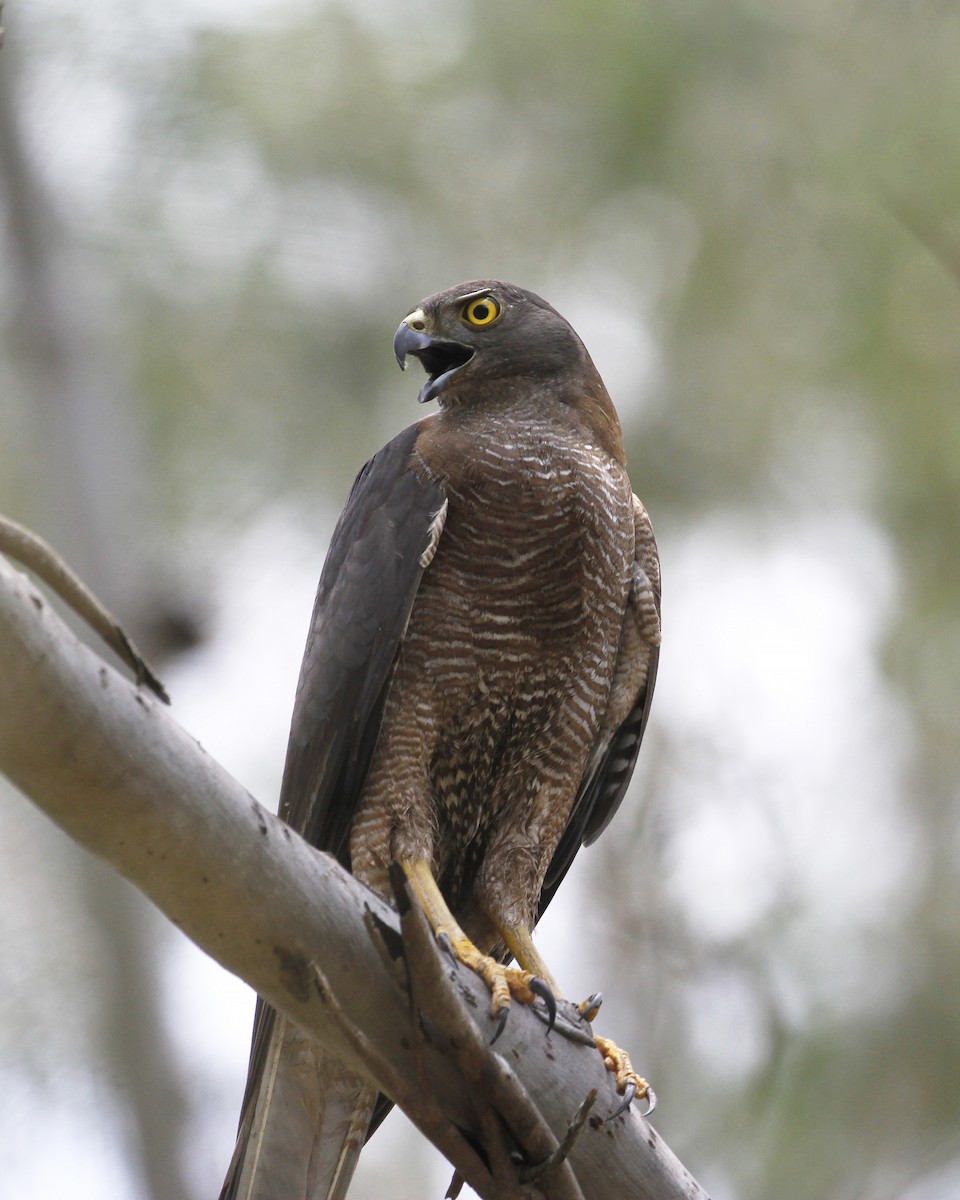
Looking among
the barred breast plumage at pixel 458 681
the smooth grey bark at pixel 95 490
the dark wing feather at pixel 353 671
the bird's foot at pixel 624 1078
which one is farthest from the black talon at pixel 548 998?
the smooth grey bark at pixel 95 490

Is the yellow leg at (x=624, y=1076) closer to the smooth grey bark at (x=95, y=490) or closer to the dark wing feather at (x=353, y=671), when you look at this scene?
the dark wing feather at (x=353, y=671)

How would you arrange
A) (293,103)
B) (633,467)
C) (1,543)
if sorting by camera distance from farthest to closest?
1. (633,467)
2. (293,103)
3. (1,543)

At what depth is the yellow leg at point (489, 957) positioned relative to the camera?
10.5 ft

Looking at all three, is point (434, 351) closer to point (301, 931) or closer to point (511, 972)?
point (511, 972)

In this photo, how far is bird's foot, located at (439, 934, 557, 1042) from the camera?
3109 mm

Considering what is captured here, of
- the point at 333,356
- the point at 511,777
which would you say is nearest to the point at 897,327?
the point at 333,356

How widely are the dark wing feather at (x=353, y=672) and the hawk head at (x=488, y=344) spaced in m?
0.59

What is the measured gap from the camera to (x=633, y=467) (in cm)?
667

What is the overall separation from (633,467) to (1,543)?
4.97 m

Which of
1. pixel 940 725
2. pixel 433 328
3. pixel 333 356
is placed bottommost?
pixel 433 328

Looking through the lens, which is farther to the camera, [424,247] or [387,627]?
[424,247]

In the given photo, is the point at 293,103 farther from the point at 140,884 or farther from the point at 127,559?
the point at 140,884

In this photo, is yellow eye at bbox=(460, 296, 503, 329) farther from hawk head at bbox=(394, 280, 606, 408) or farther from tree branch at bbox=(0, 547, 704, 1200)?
tree branch at bbox=(0, 547, 704, 1200)

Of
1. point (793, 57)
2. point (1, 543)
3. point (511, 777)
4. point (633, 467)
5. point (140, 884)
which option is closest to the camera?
point (1, 543)
